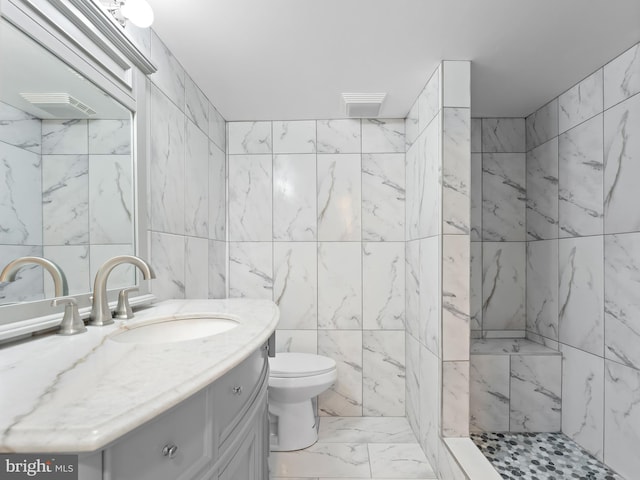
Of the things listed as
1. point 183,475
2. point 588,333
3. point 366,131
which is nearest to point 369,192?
point 366,131

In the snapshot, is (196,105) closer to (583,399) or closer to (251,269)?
(251,269)

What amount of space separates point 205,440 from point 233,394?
0.17m

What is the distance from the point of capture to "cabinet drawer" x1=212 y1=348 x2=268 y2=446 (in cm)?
90

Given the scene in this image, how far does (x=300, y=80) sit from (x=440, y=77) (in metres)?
0.79

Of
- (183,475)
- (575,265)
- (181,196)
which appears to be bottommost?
(183,475)

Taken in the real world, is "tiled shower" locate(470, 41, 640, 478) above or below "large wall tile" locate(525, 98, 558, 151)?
below

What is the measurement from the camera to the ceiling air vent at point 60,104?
42.4 inches

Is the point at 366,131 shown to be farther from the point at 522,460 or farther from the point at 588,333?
the point at 522,460

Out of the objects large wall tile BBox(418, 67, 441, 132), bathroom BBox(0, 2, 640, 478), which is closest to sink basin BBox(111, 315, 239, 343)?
bathroom BBox(0, 2, 640, 478)

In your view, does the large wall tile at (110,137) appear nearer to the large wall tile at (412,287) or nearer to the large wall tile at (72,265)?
the large wall tile at (72,265)

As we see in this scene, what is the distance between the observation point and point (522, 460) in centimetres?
208

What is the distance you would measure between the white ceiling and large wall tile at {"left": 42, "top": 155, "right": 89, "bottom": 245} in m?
0.81

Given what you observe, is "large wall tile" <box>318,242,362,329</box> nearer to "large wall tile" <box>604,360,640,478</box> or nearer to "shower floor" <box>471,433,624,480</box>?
"shower floor" <box>471,433,624,480</box>

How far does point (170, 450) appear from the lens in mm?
702
